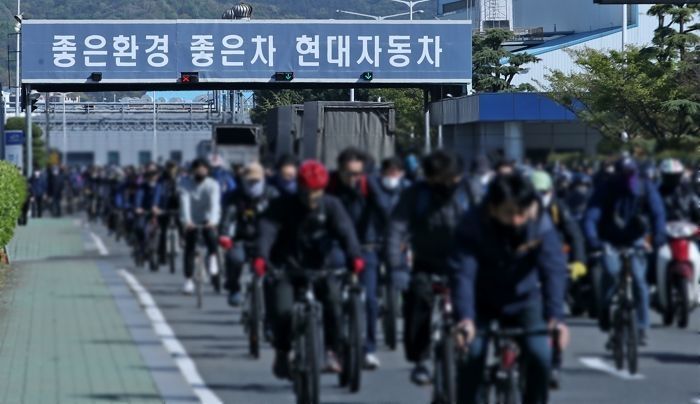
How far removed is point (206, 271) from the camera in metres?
8.33

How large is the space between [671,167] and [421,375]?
1.51 metres

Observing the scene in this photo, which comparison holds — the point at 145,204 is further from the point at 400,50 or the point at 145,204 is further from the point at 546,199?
the point at 400,50

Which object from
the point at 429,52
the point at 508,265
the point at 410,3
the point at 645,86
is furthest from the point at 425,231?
the point at 645,86

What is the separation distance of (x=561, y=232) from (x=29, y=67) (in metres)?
3.38

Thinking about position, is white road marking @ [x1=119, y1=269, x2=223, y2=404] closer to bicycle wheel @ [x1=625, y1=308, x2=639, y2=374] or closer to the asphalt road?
the asphalt road

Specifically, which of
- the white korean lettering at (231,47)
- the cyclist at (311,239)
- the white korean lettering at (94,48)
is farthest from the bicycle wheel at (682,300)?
the white korean lettering at (94,48)

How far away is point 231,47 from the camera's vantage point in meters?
10.2

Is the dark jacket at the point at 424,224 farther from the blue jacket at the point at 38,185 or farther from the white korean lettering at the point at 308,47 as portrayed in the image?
the white korean lettering at the point at 308,47

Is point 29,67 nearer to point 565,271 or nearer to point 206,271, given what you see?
point 206,271

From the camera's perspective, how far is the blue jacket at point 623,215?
304 inches

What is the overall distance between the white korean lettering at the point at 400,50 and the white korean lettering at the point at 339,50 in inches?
9.5

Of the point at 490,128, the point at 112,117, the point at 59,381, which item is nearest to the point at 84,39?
the point at 112,117

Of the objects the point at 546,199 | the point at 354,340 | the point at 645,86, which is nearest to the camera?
the point at 354,340

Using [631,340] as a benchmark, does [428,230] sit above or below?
above
